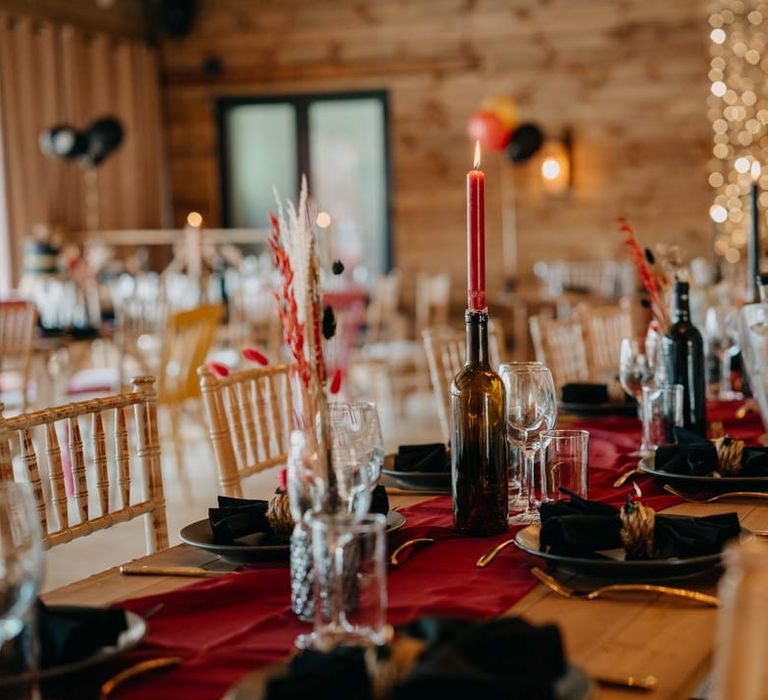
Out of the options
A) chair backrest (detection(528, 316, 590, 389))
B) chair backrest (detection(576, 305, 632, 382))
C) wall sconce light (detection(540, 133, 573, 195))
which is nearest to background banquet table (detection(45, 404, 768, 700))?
chair backrest (detection(528, 316, 590, 389))

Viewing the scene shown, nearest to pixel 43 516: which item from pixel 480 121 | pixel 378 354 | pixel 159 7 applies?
pixel 378 354

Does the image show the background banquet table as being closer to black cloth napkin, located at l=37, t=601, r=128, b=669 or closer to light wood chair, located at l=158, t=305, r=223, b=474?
black cloth napkin, located at l=37, t=601, r=128, b=669

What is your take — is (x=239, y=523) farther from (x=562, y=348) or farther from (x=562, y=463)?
(x=562, y=348)

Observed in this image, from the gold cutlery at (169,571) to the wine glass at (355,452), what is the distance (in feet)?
0.74

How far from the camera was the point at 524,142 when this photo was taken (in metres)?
9.43

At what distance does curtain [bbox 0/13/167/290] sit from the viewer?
341 inches

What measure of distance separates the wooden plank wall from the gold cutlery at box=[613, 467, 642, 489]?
7681 millimetres

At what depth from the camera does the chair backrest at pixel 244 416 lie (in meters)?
2.23

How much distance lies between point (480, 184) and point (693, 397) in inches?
37.1

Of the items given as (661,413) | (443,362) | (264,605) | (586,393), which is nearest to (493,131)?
(443,362)

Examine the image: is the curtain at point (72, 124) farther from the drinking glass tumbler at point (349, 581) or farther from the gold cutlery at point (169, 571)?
the drinking glass tumbler at point (349, 581)

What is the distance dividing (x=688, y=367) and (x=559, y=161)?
7.42m

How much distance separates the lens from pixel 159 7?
412 inches

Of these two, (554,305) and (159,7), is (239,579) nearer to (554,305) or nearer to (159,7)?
(554,305)
